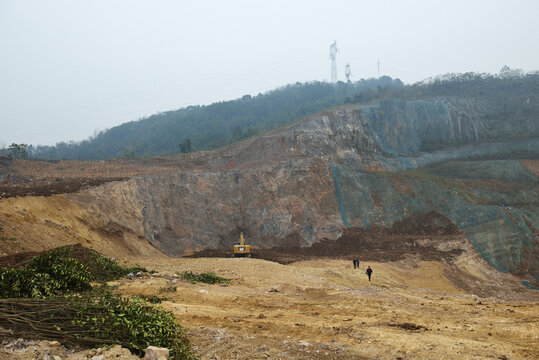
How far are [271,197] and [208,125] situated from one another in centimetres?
5462

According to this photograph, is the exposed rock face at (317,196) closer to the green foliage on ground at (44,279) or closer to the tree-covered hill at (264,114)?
the green foliage on ground at (44,279)

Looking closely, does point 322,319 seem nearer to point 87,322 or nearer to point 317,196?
point 87,322

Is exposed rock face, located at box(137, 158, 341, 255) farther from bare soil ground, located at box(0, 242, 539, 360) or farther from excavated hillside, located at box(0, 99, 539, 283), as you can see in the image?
bare soil ground, located at box(0, 242, 539, 360)

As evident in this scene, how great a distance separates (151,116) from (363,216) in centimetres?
9686

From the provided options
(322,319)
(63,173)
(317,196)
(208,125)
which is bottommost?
(322,319)

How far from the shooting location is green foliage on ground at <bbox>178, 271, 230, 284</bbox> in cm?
1515

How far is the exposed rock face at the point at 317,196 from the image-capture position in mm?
27547

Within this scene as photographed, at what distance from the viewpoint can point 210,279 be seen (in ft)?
50.3

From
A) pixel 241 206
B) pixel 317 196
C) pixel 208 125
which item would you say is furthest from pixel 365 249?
pixel 208 125

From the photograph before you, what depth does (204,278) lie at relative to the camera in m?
15.3

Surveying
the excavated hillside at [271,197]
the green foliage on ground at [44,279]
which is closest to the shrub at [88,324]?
the green foliage on ground at [44,279]

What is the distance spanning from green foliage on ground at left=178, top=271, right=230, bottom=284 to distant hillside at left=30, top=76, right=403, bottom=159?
1750 inches

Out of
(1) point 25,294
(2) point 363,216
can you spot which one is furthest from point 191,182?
(1) point 25,294

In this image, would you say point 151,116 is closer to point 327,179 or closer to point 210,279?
point 327,179
